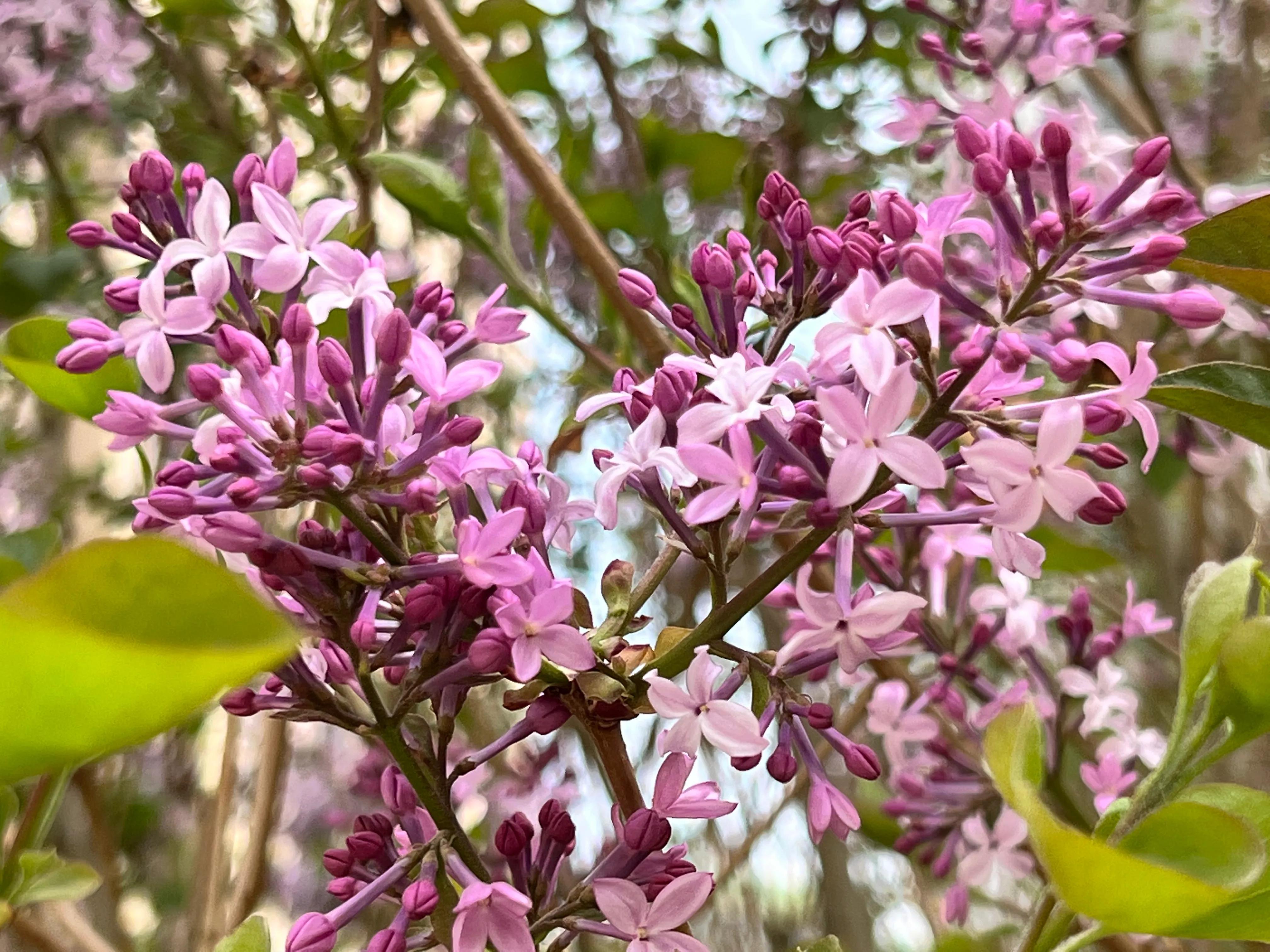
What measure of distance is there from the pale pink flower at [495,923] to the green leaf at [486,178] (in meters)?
0.46

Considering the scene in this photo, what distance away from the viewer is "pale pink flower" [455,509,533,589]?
0.28 metres

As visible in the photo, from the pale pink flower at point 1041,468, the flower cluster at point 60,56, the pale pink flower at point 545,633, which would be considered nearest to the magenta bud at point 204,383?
the pale pink flower at point 545,633

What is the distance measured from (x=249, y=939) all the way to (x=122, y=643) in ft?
0.68

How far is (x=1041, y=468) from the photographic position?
0.27 m

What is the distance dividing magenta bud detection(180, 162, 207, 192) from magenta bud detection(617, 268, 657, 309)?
15 centimetres

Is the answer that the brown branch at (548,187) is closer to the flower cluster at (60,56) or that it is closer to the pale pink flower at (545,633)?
the pale pink flower at (545,633)

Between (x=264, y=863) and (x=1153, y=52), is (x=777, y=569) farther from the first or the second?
(x=1153, y=52)

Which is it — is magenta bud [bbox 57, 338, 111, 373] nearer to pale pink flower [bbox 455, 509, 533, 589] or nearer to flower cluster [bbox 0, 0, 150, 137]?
pale pink flower [bbox 455, 509, 533, 589]

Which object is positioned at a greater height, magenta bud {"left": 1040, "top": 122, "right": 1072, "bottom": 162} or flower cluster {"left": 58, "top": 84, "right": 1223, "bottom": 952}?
magenta bud {"left": 1040, "top": 122, "right": 1072, "bottom": 162}

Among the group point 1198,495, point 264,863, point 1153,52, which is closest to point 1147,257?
point 264,863

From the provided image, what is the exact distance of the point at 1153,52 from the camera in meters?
1.98

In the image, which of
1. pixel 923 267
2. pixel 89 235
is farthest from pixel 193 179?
pixel 923 267

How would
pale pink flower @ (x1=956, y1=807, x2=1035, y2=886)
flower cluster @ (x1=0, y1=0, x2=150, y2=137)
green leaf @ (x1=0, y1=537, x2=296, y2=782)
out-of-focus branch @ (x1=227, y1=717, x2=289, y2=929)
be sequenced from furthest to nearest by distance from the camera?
flower cluster @ (x1=0, y1=0, x2=150, y2=137)
out-of-focus branch @ (x1=227, y1=717, x2=289, y2=929)
pale pink flower @ (x1=956, y1=807, x2=1035, y2=886)
green leaf @ (x1=0, y1=537, x2=296, y2=782)

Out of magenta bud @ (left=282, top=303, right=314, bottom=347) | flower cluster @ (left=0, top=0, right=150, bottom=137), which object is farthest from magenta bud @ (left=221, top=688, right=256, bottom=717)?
flower cluster @ (left=0, top=0, right=150, bottom=137)
